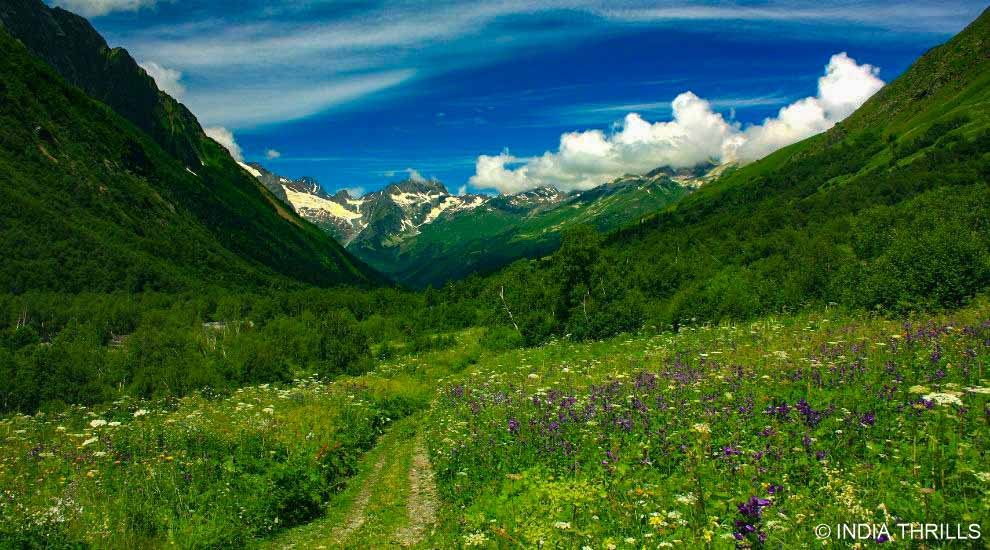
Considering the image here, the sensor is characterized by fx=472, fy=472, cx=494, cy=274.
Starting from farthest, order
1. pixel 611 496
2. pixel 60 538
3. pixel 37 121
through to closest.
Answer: pixel 37 121 < pixel 60 538 < pixel 611 496

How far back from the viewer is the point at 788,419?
8977mm

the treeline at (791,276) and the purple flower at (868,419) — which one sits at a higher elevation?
the treeline at (791,276)

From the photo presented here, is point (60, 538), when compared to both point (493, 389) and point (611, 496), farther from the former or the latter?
point (493, 389)

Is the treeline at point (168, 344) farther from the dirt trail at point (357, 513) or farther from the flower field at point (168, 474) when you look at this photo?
the dirt trail at point (357, 513)

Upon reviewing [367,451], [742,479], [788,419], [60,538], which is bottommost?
[367,451]

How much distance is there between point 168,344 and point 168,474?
49.9 meters

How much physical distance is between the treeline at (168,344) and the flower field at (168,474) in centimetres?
1454

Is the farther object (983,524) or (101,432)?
(101,432)

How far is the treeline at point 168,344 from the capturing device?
4016 cm

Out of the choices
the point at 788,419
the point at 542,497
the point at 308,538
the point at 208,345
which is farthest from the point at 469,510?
the point at 208,345

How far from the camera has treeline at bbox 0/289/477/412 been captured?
40156 millimetres

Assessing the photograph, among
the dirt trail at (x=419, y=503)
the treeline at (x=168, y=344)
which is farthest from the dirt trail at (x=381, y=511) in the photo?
the treeline at (x=168, y=344)

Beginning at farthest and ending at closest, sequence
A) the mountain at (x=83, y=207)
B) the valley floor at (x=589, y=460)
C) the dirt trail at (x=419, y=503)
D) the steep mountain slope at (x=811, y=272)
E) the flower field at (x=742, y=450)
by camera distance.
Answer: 1. the mountain at (x=83, y=207)
2. the steep mountain slope at (x=811, y=272)
3. the dirt trail at (x=419, y=503)
4. the valley floor at (x=589, y=460)
5. the flower field at (x=742, y=450)

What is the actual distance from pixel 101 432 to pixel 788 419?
19.1 metres
